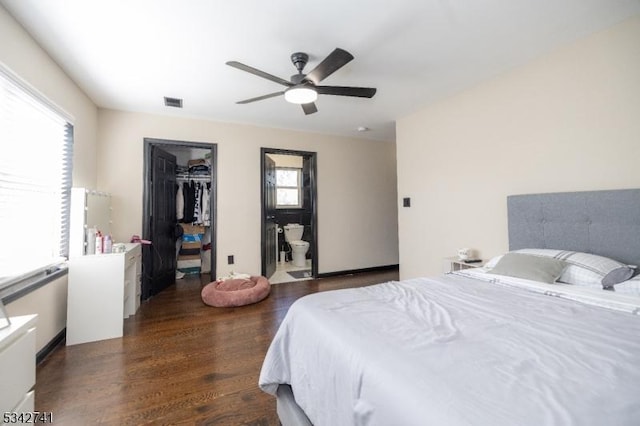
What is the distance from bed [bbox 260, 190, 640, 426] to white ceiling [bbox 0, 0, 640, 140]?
1.34 m

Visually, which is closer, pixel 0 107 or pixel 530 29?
pixel 0 107

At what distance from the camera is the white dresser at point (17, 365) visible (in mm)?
973

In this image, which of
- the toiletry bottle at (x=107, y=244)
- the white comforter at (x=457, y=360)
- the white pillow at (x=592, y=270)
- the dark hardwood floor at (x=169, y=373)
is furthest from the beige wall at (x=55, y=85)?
the white pillow at (x=592, y=270)

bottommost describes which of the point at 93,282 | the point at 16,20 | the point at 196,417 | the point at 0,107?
the point at 196,417

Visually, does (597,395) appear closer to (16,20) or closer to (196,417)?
(196,417)

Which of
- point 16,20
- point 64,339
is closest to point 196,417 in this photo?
point 64,339

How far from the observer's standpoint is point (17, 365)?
3.43 ft

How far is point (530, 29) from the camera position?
1.89 metres

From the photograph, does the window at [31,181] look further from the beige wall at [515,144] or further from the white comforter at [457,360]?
the beige wall at [515,144]

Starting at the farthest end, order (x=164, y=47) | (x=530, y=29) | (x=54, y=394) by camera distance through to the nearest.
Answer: (x=164, y=47) → (x=530, y=29) → (x=54, y=394)

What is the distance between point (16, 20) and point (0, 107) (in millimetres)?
620

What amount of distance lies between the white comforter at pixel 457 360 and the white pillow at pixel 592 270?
0.44m

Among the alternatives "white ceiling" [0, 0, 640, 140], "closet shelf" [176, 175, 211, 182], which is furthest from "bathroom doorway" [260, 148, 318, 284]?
"white ceiling" [0, 0, 640, 140]

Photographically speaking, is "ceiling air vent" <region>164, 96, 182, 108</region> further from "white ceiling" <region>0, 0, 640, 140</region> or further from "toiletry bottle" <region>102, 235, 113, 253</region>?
"toiletry bottle" <region>102, 235, 113, 253</region>
